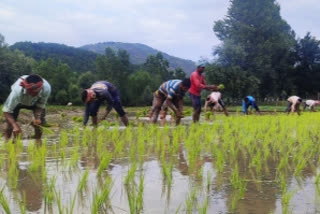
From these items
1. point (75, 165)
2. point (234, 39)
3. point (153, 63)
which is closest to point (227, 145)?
point (75, 165)

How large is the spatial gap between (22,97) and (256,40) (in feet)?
101

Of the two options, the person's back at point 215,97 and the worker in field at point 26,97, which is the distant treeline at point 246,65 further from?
the worker in field at point 26,97

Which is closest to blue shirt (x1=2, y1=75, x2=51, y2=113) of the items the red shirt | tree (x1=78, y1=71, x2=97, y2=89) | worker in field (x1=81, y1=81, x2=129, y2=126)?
worker in field (x1=81, y1=81, x2=129, y2=126)

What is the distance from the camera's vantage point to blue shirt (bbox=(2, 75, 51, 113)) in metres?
5.04

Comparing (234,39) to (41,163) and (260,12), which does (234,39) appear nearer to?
(260,12)

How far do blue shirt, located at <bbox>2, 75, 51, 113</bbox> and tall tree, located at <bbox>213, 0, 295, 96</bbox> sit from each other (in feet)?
92.2

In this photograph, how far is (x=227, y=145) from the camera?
4762 millimetres

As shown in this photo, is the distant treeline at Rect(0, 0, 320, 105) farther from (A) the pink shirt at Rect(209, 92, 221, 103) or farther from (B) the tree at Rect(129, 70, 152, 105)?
(A) the pink shirt at Rect(209, 92, 221, 103)

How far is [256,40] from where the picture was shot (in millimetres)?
34125

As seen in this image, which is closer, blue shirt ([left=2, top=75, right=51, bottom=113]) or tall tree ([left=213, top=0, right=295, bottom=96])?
blue shirt ([left=2, top=75, right=51, bottom=113])

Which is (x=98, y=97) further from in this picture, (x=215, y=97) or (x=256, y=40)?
(x=256, y=40)

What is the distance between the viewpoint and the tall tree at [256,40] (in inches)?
1307

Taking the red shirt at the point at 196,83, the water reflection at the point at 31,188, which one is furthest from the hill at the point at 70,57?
the water reflection at the point at 31,188

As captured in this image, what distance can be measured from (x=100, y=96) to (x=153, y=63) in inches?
2056
